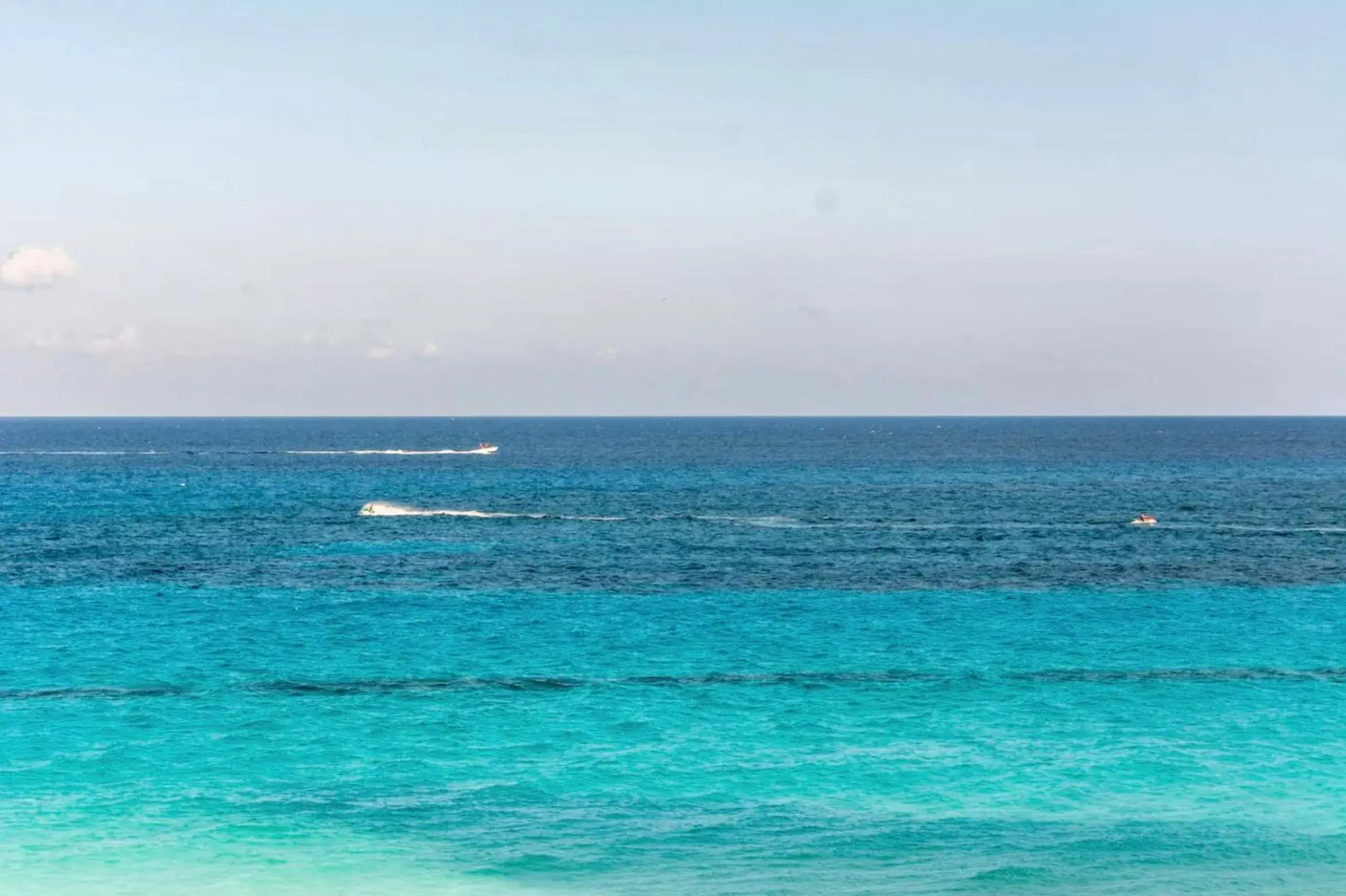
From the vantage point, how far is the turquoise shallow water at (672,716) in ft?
92.5

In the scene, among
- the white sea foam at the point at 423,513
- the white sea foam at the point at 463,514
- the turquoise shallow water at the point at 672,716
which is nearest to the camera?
the turquoise shallow water at the point at 672,716

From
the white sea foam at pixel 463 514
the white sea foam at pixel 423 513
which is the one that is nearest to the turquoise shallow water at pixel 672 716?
the white sea foam at pixel 463 514

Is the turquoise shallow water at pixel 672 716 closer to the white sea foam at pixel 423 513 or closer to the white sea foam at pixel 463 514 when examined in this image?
the white sea foam at pixel 463 514

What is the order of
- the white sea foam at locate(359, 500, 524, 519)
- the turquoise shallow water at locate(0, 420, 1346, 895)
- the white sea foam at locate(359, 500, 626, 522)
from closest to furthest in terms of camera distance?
the turquoise shallow water at locate(0, 420, 1346, 895), the white sea foam at locate(359, 500, 626, 522), the white sea foam at locate(359, 500, 524, 519)

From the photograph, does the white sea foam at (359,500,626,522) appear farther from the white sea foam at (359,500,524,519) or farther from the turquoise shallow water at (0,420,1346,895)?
the turquoise shallow water at (0,420,1346,895)

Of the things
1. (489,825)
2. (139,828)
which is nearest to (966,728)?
(489,825)

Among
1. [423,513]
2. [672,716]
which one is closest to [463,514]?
[423,513]

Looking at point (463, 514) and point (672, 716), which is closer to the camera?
point (672, 716)

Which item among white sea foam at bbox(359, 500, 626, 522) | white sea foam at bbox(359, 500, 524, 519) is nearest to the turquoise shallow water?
white sea foam at bbox(359, 500, 626, 522)

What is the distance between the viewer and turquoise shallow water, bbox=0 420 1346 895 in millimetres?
28203

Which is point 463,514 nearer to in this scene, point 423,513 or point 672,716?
point 423,513

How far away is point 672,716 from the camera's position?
39.5 metres

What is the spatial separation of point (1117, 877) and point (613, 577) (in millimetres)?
44370

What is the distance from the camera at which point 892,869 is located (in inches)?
1086
